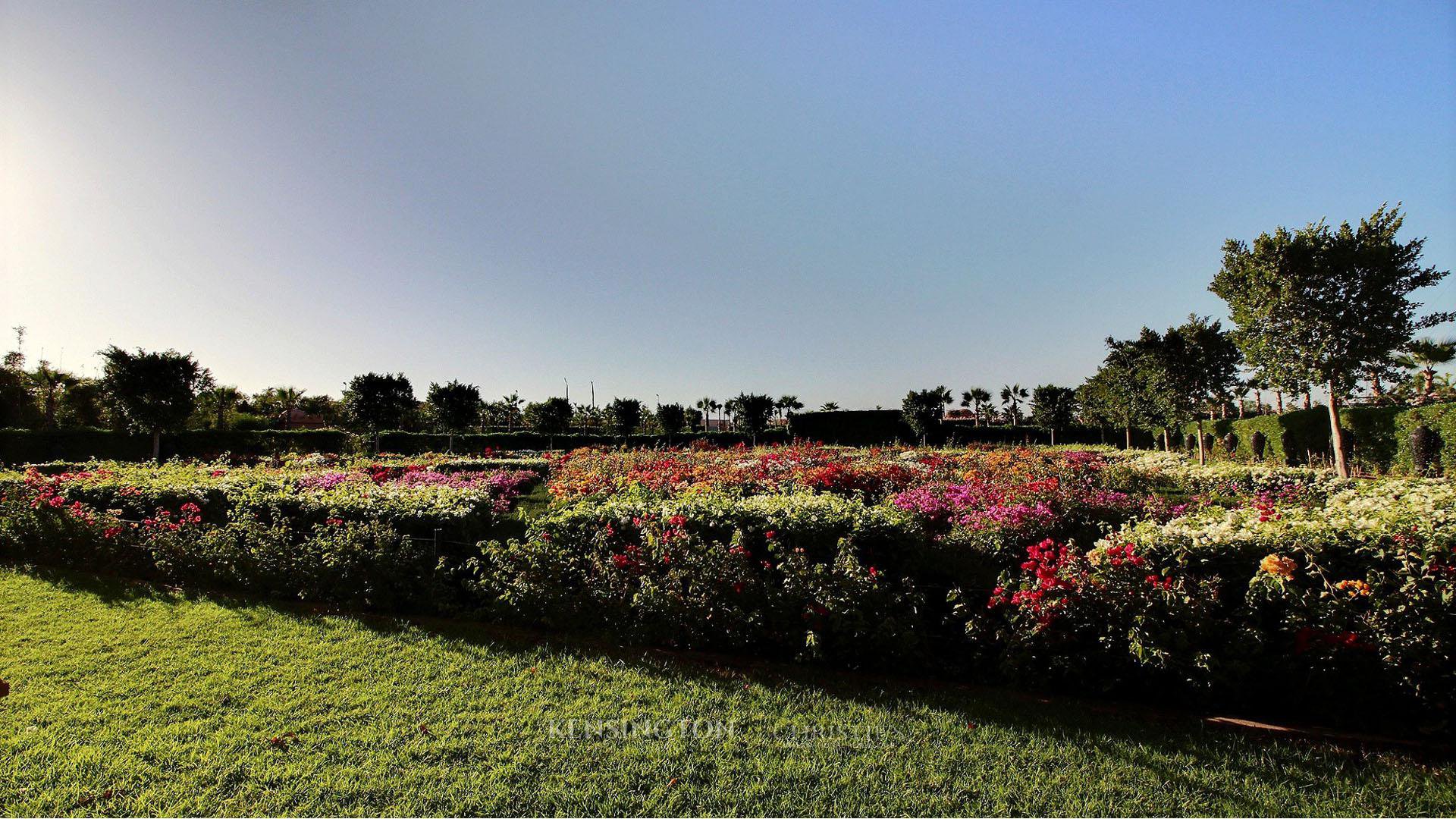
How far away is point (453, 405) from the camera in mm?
31172

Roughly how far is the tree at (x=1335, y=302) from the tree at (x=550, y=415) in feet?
107

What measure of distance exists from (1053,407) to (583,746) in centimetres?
4358

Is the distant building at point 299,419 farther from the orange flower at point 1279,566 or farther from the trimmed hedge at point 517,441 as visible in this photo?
the orange flower at point 1279,566

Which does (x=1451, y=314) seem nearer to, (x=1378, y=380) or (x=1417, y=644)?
(x=1378, y=380)

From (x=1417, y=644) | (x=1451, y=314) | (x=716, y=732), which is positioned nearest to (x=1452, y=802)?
(x=1417, y=644)

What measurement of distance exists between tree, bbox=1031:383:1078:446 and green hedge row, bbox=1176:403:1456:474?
20.1 metres

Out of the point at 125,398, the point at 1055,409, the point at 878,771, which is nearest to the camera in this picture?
the point at 878,771

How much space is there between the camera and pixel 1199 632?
10.7 feet

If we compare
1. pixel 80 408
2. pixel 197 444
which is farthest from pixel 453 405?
pixel 80 408

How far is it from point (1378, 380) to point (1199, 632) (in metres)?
14.9

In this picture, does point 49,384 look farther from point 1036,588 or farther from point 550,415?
point 1036,588

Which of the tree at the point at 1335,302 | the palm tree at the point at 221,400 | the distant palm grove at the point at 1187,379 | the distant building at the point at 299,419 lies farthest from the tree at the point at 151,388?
the tree at the point at 1335,302

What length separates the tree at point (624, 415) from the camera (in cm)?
3812

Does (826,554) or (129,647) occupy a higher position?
(826,554)
